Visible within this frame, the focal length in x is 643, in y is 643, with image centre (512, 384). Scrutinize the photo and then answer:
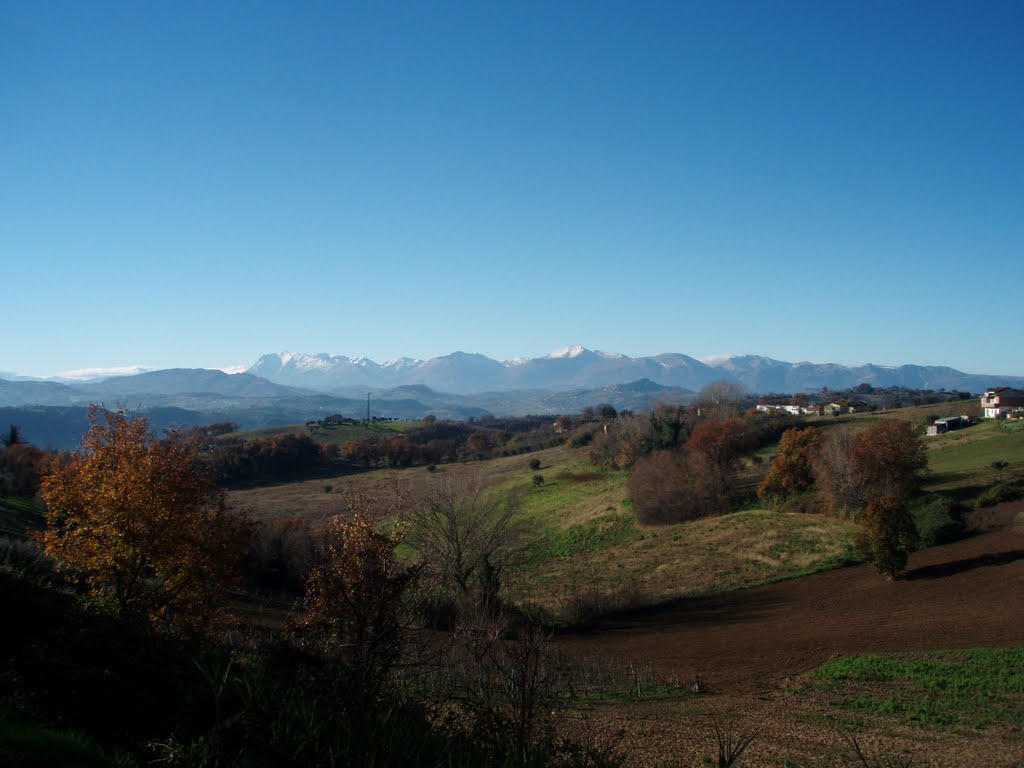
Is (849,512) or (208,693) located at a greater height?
(208,693)

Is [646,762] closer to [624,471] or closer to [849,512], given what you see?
[849,512]

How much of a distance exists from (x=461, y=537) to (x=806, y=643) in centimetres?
1439

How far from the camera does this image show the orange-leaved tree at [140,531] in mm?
15805

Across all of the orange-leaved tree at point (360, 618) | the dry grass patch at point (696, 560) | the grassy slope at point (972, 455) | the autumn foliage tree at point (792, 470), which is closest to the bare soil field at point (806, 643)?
the dry grass patch at point (696, 560)

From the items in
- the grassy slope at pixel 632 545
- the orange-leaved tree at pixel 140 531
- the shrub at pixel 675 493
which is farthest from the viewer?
the shrub at pixel 675 493

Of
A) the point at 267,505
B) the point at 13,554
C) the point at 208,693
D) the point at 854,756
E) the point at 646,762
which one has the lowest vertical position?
the point at 267,505

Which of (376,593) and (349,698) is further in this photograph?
(376,593)

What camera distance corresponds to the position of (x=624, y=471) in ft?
214

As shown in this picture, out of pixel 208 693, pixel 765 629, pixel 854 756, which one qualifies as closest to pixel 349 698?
pixel 208 693

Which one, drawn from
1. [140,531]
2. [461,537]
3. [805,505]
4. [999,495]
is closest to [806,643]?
[461,537]

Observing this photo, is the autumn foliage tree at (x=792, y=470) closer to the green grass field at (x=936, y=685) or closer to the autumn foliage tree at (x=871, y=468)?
the autumn foliage tree at (x=871, y=468)

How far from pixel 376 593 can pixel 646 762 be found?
19.6 feet

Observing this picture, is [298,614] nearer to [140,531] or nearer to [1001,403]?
[140,531]

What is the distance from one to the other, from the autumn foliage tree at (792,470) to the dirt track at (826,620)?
12835 millimetres
